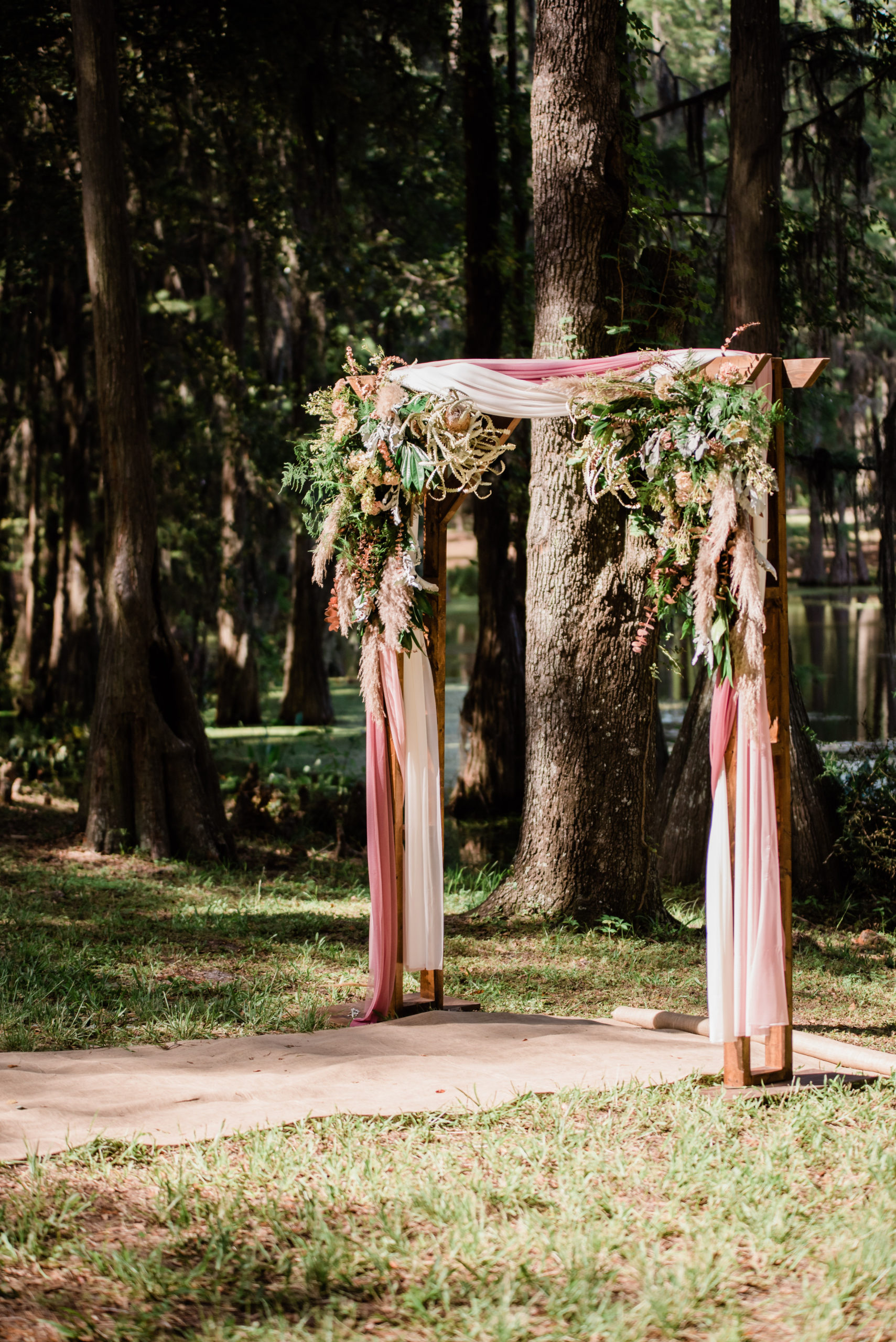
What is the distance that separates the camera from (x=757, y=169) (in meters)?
9.61

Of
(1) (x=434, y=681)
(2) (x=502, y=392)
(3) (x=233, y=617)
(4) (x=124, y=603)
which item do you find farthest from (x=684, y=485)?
(3) (x=233, y=617)

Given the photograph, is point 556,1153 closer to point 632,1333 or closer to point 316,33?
point 632,1333

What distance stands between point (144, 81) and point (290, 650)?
27.1ft

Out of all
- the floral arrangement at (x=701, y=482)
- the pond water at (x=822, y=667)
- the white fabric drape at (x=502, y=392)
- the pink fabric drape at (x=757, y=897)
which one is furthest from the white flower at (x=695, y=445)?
the pond water at (x=822, y=667)

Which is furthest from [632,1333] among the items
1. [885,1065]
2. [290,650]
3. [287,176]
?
[290,650]

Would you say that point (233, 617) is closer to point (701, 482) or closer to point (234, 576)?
point (234, 576)

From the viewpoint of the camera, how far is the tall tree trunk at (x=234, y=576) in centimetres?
1719

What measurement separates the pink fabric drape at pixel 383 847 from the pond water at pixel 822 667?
4.44 ft

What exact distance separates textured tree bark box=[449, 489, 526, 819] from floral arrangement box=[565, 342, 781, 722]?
888 cm

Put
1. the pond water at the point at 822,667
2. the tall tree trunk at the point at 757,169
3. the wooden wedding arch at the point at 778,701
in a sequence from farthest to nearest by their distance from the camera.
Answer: the pond water at the point at 822,667
the tall tree trunk at the point at 757,169
the wooden wedding arch at the point at 778,701

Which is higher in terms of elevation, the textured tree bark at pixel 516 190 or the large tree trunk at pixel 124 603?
the textured tree bark at pixel 516 190

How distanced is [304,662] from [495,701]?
5409 mm

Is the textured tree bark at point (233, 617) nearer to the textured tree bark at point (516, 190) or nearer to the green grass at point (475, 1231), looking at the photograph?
the textured tree bark at point (516, 190)

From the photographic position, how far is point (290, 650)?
18.9 meters
